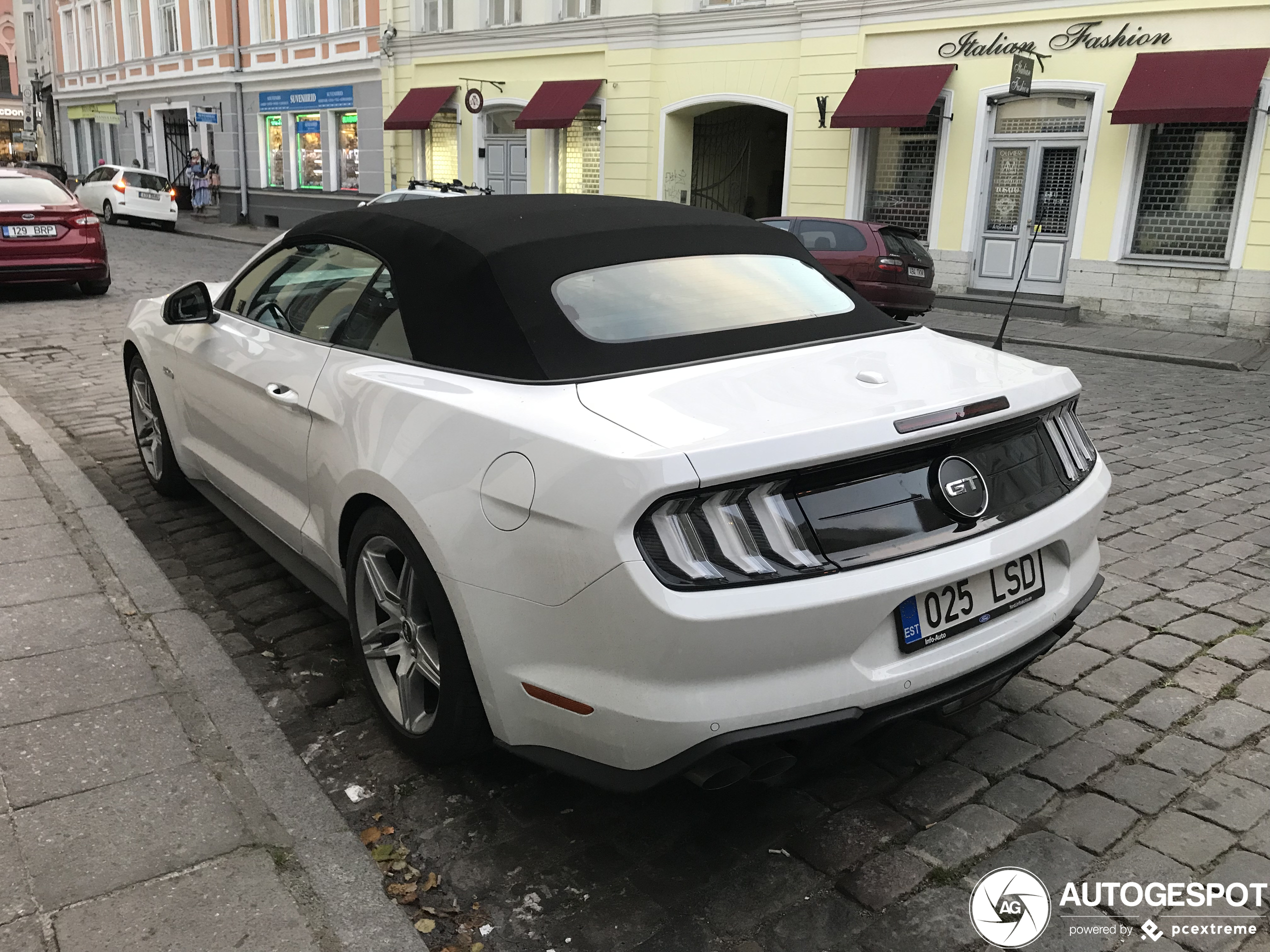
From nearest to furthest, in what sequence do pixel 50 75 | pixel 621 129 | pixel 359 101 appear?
pixel 621 129, pixel 359 101, pixel 50 75

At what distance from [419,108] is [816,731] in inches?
993

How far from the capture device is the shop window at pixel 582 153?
2264 centimetres

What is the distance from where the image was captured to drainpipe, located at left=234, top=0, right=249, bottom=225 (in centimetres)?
3086

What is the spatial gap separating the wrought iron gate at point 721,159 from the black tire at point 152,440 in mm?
17136

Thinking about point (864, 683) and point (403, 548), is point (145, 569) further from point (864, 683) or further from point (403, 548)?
point (864, 683)

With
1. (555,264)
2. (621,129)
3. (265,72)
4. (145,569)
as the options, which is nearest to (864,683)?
(555,264)

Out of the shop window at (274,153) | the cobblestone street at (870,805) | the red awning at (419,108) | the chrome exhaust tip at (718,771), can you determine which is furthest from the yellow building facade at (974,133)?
the chrome exhaust tip at (718,771)

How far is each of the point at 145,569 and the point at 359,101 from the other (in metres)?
25.3

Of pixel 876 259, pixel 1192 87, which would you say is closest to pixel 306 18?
pixel 876 259

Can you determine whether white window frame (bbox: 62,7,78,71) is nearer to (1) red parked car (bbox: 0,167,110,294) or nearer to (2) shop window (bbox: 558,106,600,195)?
(2) shop window (bbox: 558,106,600,195)

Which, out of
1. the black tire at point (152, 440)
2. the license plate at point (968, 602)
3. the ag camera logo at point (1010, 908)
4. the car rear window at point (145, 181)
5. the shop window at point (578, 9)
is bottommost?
→ the ag camera logo at point (1010, 908)

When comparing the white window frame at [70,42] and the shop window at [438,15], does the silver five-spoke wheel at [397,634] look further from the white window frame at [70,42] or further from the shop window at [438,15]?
the white window frame at [70,42]

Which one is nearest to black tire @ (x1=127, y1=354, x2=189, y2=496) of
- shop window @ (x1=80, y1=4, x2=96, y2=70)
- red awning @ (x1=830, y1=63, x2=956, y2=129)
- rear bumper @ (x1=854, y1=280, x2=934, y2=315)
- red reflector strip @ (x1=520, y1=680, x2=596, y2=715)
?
red reflector strip @ (x1=520, y1=680, x2=596, y2=715)

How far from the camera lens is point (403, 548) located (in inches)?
114
